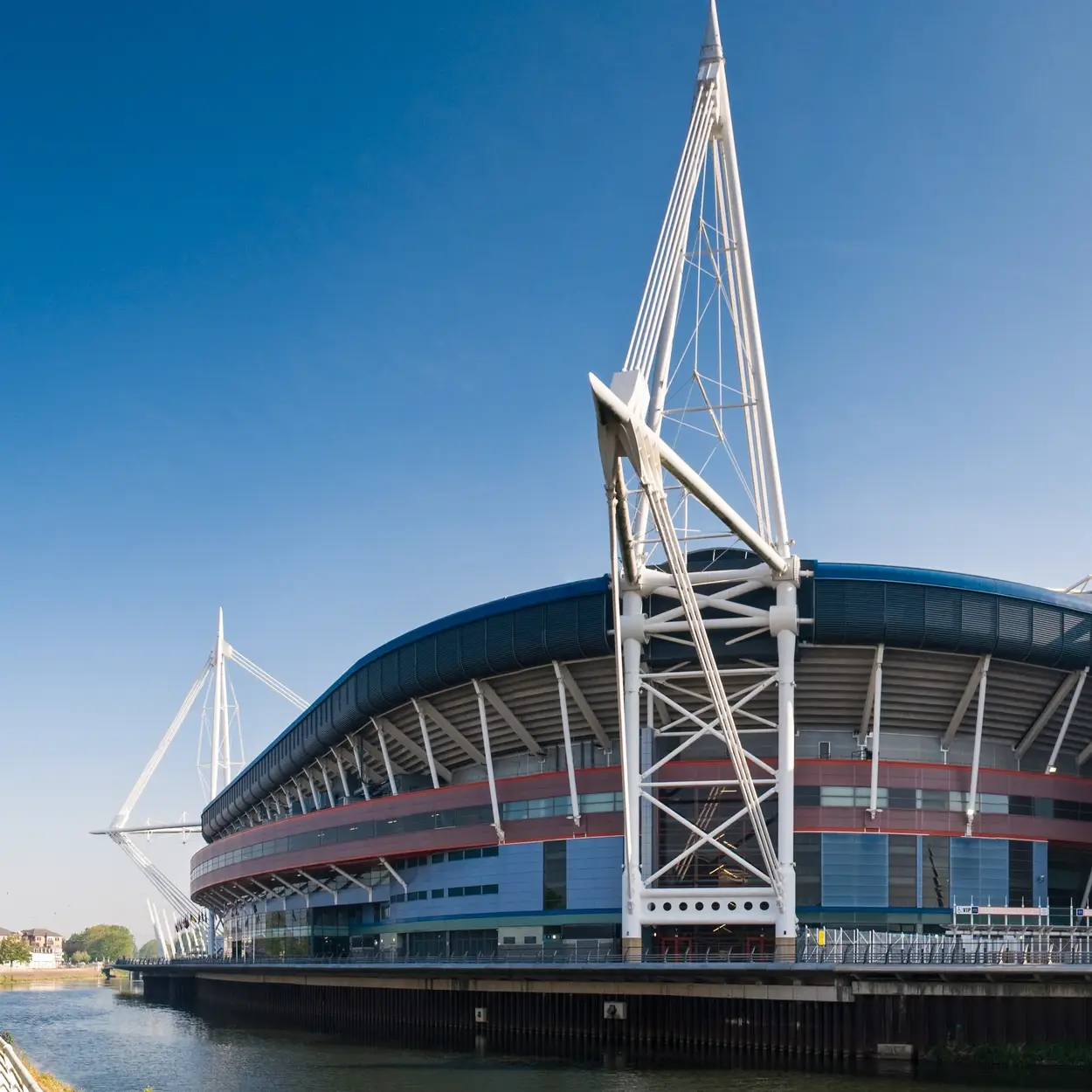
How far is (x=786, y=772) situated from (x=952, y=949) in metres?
11.0

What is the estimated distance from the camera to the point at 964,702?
6556 centimetres

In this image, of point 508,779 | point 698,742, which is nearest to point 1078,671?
point 698,742

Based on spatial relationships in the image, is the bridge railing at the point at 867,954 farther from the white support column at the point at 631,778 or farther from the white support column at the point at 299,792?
the white support column at the point at 299,792

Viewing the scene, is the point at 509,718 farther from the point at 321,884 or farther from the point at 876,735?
the point at 321,884

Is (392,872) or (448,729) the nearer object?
(448,729)

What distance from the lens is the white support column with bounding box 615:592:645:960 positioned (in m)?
58.6

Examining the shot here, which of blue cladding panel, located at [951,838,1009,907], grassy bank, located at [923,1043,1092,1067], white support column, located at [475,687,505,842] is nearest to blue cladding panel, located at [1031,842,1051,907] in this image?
blue cladding panel, located at [951,838,1009,907]

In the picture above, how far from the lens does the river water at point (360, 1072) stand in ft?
148

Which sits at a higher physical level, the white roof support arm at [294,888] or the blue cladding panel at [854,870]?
the blue cladding panel at [854,870]

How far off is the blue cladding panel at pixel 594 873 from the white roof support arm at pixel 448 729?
10.7 m

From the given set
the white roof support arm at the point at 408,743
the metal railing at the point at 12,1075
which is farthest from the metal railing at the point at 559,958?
the metal railing at the point at 12,1075

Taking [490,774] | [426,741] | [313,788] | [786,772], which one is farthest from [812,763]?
[313,788]

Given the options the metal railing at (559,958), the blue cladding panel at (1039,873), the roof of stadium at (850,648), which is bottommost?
the metal railing at (559,958)

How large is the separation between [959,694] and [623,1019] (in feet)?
73.6
